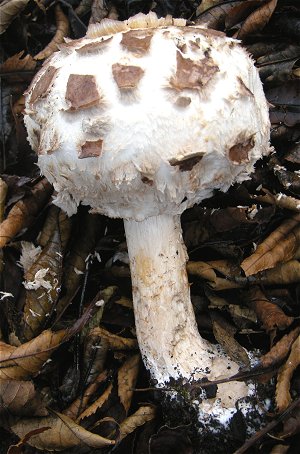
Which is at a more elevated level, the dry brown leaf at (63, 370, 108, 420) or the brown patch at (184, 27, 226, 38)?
the brown patch at (184, 27, 226, 38)

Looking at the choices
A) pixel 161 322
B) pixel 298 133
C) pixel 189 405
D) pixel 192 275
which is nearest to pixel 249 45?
pixel 298 133

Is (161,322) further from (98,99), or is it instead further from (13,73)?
(13,73)

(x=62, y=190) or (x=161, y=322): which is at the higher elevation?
(x=62, y=190)

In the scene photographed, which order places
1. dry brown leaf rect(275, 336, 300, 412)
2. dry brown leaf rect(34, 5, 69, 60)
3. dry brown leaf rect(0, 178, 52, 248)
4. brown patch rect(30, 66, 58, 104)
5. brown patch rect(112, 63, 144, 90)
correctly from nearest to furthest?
brown patch rect(112, 63, 144, 90)
brown patch rect(30, 66, 58, 104)
dry brown leaf rect(275, 336, 300, 412)
dry brown leaf rect(0, 178, 52, 248)
dry brown leaf rect(34, 5, 69, 60)

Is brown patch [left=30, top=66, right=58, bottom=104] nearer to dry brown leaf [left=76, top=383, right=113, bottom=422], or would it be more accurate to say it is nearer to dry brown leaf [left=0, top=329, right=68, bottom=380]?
dry brown leaf [left=0, top=329, right=68, bottom=380]

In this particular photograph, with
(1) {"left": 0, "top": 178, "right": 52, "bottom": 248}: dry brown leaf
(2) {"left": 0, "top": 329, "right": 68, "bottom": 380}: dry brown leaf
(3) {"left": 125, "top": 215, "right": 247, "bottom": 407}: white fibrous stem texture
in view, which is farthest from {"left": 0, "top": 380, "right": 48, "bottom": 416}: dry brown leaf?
(1) {"left": 0, "top": 178, "right": 52, "bottom": 248}: dry brown leaf

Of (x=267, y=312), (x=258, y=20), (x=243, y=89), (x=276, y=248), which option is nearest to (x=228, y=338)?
(x=267, y=312)
